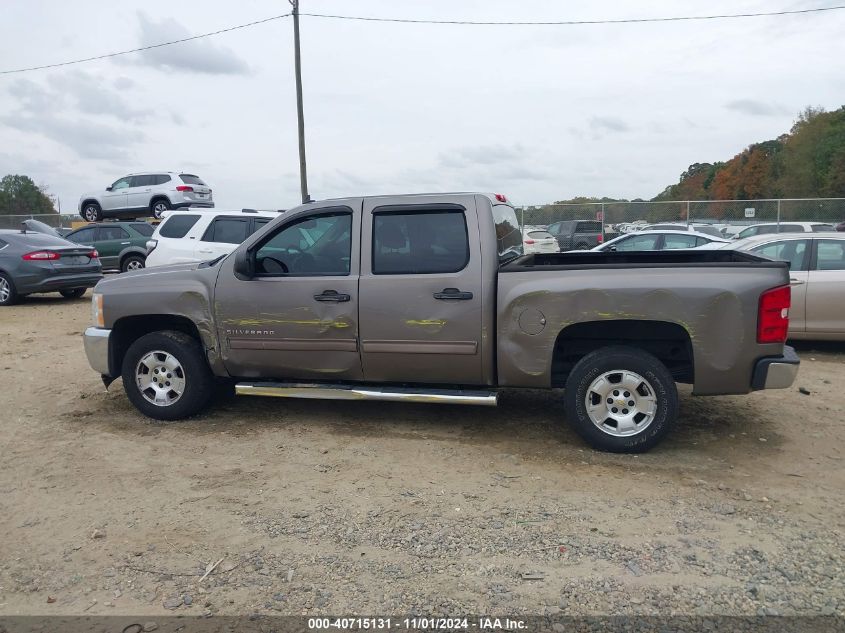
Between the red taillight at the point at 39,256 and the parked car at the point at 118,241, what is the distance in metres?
3.26

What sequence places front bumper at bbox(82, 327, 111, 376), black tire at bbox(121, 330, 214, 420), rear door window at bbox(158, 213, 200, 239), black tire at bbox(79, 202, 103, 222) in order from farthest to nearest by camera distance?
black tire at bbox(79, 202, 103, 222) < rear door window at bbox(158, 213, 200, 239) < front bumper at bbox(82, 327, 111, 376) < black tire at bbox(121, 330, 214, 420)

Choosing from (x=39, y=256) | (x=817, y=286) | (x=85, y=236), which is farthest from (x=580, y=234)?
(x=39, y=256)

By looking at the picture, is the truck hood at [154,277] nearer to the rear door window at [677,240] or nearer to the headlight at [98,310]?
the headlight at [98,310]

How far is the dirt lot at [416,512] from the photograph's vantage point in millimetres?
3191

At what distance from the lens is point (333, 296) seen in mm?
5270

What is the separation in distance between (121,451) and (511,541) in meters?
3.13

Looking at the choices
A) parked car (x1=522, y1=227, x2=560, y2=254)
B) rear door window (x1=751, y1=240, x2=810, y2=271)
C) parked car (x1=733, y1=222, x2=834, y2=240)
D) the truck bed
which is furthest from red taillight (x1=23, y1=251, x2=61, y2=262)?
parked car (x1=733, y1=222, x2=834, y2=240)

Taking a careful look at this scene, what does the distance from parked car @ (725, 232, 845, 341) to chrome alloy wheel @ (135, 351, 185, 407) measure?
6640 millimetres

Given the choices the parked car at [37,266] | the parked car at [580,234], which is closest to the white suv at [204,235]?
the parked car at [37,266]

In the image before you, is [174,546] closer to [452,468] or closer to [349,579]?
[349,579]

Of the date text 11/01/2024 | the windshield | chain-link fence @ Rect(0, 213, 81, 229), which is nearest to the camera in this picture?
the date text 11/01/2024

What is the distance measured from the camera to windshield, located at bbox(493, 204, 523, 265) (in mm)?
5395

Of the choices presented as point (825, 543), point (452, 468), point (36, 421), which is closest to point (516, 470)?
point (452, 468)

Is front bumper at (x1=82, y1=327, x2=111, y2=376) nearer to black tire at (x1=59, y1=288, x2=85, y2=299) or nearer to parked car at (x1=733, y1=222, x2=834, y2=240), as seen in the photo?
black tire at (x1=59, y1=288, x2=85, y2=299)
